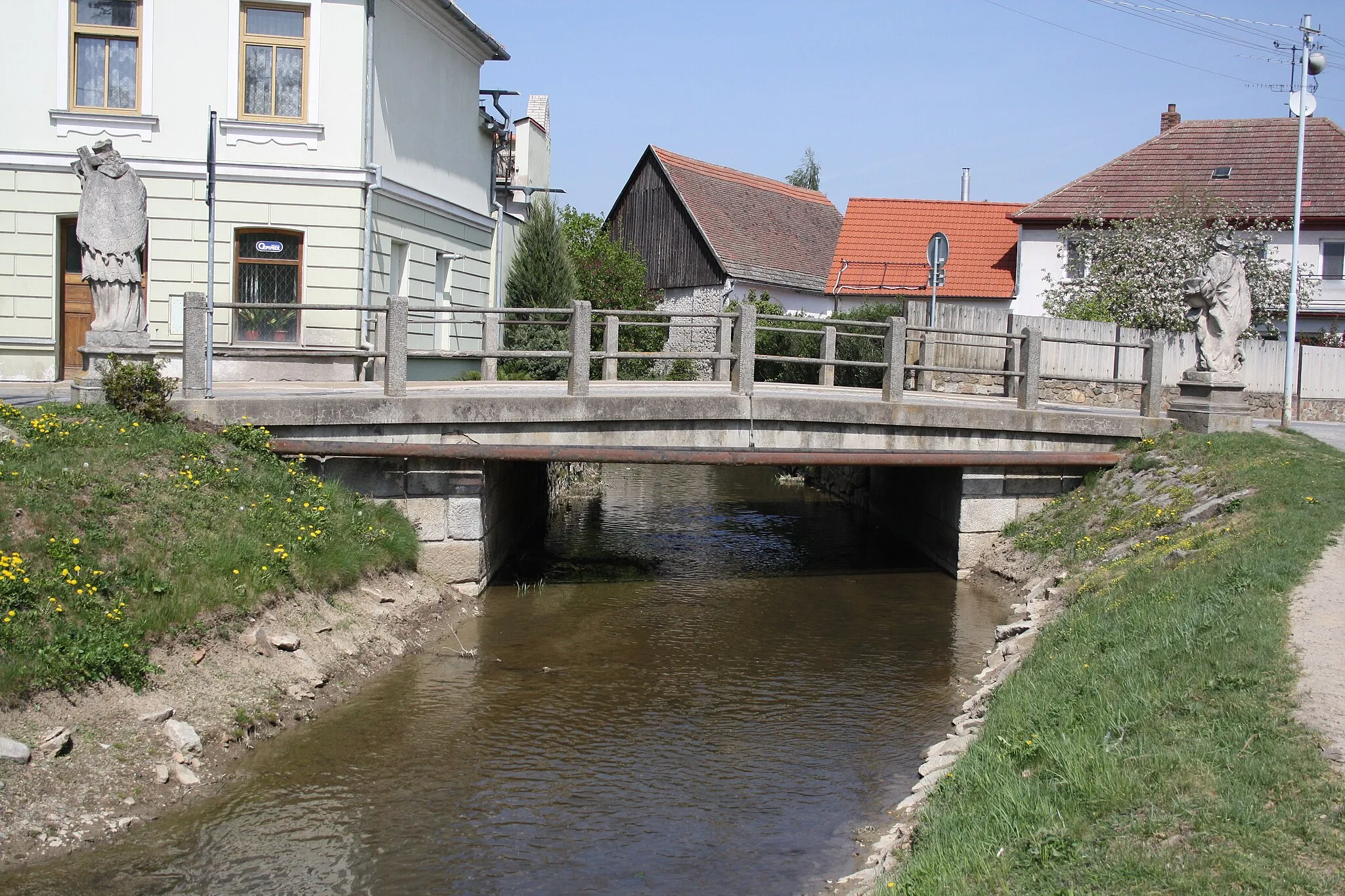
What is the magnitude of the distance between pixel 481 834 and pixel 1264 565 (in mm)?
6313

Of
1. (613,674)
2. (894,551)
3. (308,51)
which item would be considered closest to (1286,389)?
(894,551)

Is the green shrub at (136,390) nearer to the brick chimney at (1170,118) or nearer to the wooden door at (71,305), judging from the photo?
the wooden door at (71,305)

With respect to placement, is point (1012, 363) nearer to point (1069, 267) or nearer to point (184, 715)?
point (184, 715)

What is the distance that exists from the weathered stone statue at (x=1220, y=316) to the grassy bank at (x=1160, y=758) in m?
→ 5.75

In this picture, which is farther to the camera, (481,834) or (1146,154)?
(1146,154)

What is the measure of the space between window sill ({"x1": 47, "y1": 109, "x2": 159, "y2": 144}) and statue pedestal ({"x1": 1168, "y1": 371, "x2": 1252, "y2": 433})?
16.6m

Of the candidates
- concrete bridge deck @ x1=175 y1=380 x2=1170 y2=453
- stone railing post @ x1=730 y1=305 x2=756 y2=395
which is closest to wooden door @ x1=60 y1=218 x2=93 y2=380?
concrete bridge deck @ x1=175 y1=380 x2=1170 y2=453

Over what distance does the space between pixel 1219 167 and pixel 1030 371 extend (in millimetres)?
25816

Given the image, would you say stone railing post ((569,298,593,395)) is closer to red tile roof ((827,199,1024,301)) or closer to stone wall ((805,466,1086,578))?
stone wall ((805,466,1086,578))

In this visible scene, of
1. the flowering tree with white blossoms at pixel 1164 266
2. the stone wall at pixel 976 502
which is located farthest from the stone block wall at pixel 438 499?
the flowering tree with white blossoms at pixel 1164 266

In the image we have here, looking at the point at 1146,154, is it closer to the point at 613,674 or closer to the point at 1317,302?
the point at 1317,302

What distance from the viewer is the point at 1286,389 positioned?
20.7m

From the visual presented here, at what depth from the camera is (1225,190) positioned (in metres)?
36.3

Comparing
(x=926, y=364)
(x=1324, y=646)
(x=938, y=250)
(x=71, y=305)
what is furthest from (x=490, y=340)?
(x=1324, y=646)
